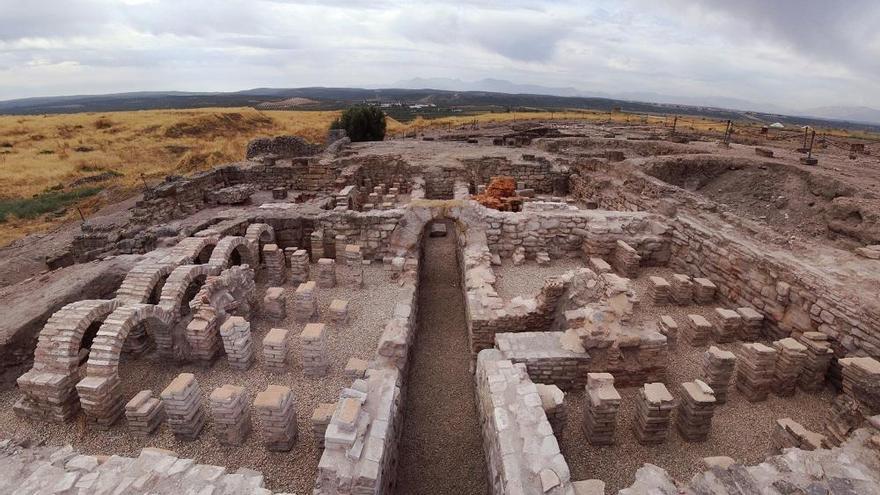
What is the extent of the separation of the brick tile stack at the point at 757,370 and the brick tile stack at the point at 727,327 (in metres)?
1.35

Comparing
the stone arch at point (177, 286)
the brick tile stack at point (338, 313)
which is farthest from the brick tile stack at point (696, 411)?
the stone arch at point (177, 286)

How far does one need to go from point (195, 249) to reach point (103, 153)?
1391 inches

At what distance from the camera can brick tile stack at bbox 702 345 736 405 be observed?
698 cm

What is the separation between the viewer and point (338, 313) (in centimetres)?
894

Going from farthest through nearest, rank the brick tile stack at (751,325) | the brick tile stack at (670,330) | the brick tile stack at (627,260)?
the brick tile stack at (627,260) → the brick tile stack at (751,325) → the brick tile stack at (670,330)

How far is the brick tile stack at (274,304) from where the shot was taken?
907cm

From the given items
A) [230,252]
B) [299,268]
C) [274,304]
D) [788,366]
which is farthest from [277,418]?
[788,366]

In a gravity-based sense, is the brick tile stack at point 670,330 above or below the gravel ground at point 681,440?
above

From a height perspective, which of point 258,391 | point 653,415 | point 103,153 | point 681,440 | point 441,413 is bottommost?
point 441,413

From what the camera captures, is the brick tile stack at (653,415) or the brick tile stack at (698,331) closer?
the brick tile stack at (653,415)

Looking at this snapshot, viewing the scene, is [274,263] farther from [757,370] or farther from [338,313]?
[757,370]

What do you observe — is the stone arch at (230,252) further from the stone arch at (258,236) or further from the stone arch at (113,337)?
the stone arch at (113,337)

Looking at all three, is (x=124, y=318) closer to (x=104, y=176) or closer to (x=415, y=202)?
(x=415, y=202)

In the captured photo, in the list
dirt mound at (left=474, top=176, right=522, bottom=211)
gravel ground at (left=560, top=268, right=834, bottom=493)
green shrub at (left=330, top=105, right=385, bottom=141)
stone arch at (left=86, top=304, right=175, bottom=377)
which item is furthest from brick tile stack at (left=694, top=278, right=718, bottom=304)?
green shrub at (left=330, top=105, right=385, bottom=141)
